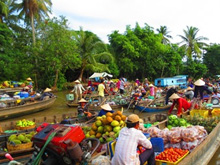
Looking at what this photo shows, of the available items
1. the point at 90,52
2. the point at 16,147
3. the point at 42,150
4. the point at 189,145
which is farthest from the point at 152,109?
the point at 90,52

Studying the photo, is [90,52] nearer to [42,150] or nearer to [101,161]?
[101,161]

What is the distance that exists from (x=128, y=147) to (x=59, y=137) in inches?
40.0

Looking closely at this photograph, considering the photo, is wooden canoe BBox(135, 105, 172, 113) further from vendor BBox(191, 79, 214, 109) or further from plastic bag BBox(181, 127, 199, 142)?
plastic bag BBox(181, 127, 199, 142)

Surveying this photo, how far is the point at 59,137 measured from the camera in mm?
3254

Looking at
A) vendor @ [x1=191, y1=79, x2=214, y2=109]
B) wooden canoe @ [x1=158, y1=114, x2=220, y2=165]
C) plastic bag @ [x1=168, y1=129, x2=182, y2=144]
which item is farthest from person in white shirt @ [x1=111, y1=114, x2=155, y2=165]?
→ vendor @ [x1=191, y1=79, x2=214, y2=109]

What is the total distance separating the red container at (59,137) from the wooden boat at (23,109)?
896 cm

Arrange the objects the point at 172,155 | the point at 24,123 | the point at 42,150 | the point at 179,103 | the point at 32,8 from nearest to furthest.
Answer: the point at 42,150 → the point at 172,155 → the point at 179,103 → the point at 24,123 → the point at 32,8

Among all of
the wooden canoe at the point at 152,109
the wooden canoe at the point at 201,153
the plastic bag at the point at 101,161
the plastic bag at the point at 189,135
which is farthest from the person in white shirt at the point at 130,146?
the wooden canoe at the point at 152,109

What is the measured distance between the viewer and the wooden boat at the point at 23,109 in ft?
37.3

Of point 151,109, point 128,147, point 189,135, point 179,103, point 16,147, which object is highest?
point 179,103

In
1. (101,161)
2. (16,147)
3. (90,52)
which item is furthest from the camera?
(90,52)

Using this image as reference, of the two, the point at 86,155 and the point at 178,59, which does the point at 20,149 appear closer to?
the point at 86,155

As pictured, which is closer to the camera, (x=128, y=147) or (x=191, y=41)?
(x=128, y=147)

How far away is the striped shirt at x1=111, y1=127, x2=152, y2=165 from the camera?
3.14 m
